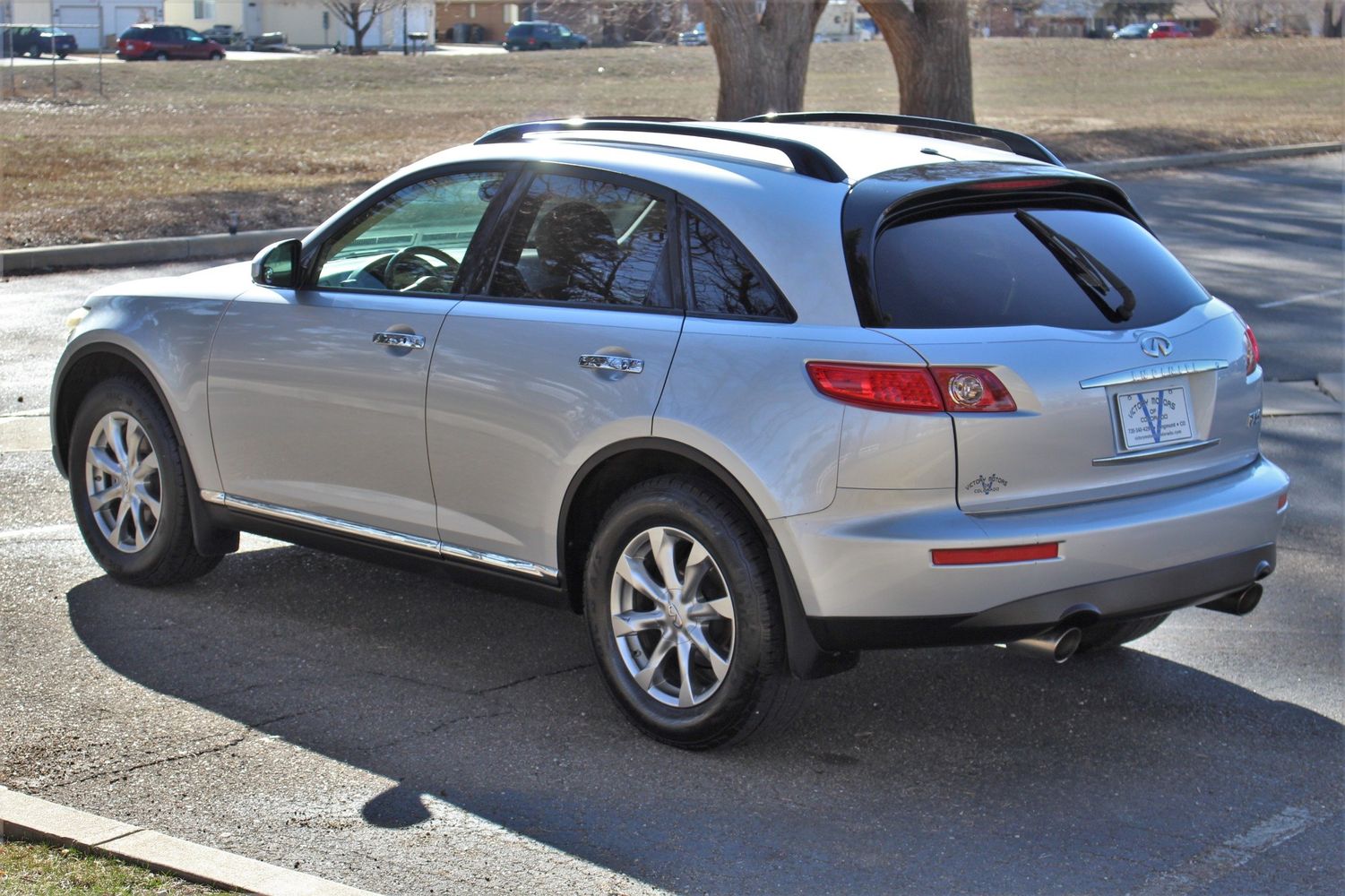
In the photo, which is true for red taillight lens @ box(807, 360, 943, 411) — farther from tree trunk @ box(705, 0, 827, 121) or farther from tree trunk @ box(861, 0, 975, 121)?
tree trunk @ box(861, 0, 975, 121)

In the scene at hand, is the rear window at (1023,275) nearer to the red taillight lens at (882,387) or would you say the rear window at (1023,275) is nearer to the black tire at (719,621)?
the red taillight lens at (882,387)

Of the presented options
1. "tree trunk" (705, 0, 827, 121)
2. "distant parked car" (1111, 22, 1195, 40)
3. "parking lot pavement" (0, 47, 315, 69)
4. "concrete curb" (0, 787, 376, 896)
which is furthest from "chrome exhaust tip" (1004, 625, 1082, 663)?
"distant parked car" (1111, 22, 1195, 40)

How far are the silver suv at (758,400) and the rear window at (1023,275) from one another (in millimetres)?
11

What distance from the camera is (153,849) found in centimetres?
378

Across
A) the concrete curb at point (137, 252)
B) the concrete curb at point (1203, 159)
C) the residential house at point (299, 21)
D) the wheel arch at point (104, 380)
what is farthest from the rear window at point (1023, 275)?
the residential house at point (299, 21)

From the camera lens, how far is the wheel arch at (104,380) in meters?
5.93

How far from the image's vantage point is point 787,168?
15.4 feet

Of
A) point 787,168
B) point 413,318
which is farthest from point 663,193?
point 413,318

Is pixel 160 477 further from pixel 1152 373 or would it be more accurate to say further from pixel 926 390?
pixel 1152 373

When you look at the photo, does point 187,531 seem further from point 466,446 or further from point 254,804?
point 254,804

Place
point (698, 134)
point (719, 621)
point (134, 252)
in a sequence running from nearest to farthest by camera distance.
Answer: point (719, 621), point (698, 134), point (134, 252)

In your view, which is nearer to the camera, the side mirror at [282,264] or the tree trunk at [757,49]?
the side mirror at [282,264]

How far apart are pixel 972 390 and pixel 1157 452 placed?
2.17 ft

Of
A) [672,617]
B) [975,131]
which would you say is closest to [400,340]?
[672,617]
